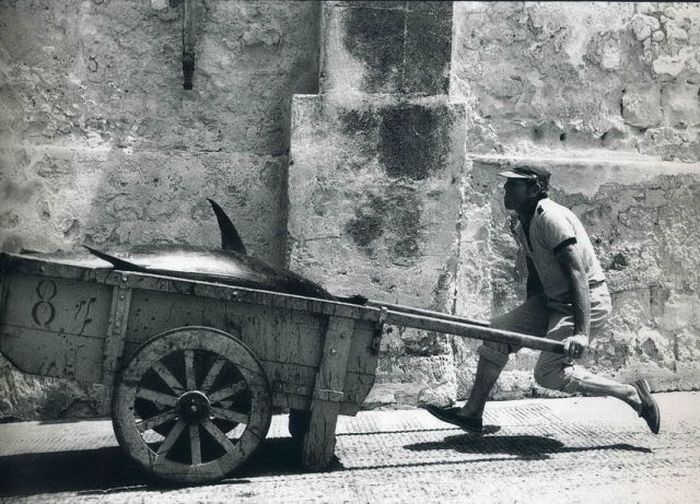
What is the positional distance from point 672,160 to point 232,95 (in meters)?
3.18

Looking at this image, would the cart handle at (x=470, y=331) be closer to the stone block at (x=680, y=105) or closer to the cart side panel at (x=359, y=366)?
the cart side panel at (x=359, y=366)

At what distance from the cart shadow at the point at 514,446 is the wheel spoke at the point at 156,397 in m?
1.39

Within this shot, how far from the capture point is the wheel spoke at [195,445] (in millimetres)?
3102

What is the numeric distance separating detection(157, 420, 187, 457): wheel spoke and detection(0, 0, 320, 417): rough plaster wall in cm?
153

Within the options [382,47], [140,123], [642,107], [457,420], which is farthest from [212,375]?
[642,107]

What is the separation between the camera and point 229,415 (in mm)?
3164

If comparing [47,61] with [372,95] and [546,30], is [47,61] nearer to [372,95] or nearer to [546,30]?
[372,95]

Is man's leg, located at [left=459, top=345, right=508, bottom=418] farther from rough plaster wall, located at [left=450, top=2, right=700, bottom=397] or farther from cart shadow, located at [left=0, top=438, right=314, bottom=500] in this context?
cart shadow, located at [left=0, top=438, right=314, bottom=500]

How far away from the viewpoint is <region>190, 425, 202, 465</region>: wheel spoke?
3102 millimetres

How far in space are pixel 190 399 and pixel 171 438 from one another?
188 mm

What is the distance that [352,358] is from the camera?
3.35 m

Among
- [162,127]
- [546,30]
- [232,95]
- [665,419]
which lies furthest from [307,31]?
[665,419]

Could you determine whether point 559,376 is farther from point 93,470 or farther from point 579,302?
point 93,470

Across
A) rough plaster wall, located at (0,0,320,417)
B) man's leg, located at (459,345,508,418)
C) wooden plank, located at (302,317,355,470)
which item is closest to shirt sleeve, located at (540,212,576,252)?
man's leg, located at (459,345,508,418)
